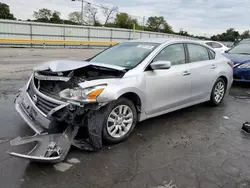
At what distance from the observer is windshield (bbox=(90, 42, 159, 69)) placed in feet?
13.5

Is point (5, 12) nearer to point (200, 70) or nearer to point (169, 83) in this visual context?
point (200, 70)

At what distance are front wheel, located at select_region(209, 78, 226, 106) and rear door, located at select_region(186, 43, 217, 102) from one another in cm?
25

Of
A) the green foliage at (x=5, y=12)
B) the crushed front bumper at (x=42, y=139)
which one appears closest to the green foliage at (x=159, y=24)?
the green foliage at (x=5, y=12)

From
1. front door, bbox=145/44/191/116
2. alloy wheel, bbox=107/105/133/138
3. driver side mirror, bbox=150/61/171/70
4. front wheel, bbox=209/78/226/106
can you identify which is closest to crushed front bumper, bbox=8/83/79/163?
alloy wheel, bbox=107/105/133/138

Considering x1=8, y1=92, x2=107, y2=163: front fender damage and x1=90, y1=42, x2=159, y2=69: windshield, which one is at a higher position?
x1=90, y1=42, x2=159, y2=69: windshield

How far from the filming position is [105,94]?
125 inches

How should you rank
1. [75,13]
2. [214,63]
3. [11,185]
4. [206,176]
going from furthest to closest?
[75,13]
[214,63]
[206,176]
[11,185]

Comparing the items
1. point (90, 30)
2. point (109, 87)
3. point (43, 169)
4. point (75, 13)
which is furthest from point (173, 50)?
point (75, 13)

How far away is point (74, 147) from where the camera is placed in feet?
11.3

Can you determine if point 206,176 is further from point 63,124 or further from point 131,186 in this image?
point 63,124

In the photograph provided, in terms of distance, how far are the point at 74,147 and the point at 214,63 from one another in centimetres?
367

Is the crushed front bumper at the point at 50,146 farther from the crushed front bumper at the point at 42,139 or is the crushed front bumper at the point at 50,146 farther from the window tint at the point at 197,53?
the window tint at the point at 197,53

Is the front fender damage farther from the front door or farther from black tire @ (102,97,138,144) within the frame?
the front door

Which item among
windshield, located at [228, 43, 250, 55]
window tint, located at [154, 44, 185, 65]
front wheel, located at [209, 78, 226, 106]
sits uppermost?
windshield, located at [228, 43, 250, 55]
